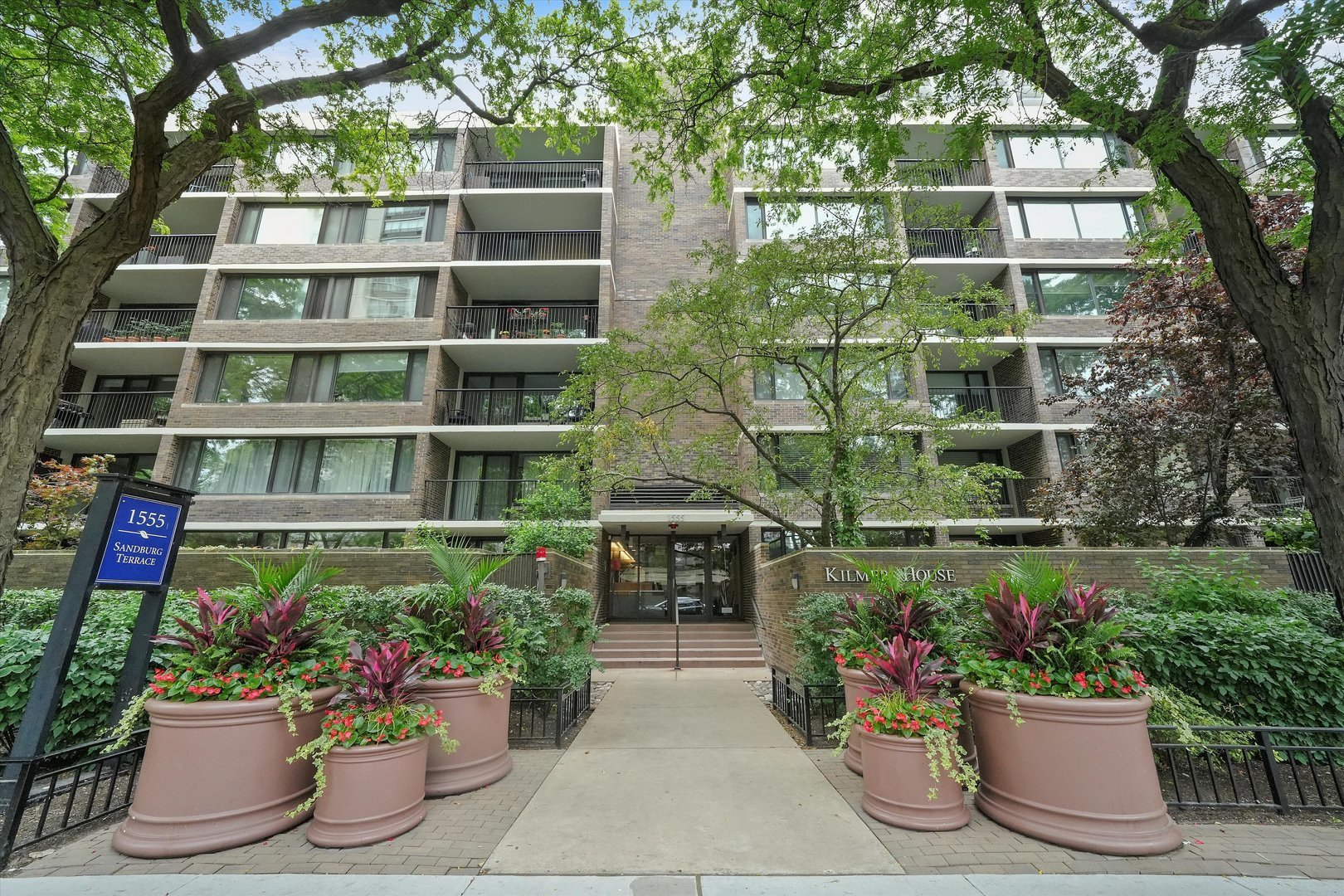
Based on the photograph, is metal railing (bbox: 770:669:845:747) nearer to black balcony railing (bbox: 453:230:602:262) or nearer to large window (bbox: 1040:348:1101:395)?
large window (bbox: 1040:348:1101:395)

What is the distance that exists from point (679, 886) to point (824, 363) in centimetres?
938

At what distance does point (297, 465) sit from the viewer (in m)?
15.1

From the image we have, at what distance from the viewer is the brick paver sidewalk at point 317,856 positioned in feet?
10.4

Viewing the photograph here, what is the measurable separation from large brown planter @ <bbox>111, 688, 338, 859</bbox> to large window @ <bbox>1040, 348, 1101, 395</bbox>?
19.1 meters

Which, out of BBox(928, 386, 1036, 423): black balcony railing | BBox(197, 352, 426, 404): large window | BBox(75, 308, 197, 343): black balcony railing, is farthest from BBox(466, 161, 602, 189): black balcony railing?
BBox(928, 386, 1036, 423): black balcony railing

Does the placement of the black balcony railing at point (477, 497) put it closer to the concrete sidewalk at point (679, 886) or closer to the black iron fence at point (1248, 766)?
the black iron fence at point (1248, 766)

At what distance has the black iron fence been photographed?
405 centimetres

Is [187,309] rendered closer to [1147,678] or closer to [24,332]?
[24,332]

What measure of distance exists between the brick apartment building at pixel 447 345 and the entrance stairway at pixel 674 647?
5.37 ft

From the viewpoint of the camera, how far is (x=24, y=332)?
13.3 ft

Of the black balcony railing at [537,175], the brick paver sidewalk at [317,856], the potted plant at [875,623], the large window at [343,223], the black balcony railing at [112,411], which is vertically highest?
the black balcony railing at [537,175]

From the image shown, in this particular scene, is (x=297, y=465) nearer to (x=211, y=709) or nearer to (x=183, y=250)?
(x=183, y=250)

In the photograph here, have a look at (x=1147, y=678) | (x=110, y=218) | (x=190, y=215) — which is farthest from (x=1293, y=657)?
(x=190, y=215)

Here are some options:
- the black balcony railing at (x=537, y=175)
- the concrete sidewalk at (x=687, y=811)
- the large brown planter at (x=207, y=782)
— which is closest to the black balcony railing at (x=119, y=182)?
the black balcony railing at (x=537, y=175)
